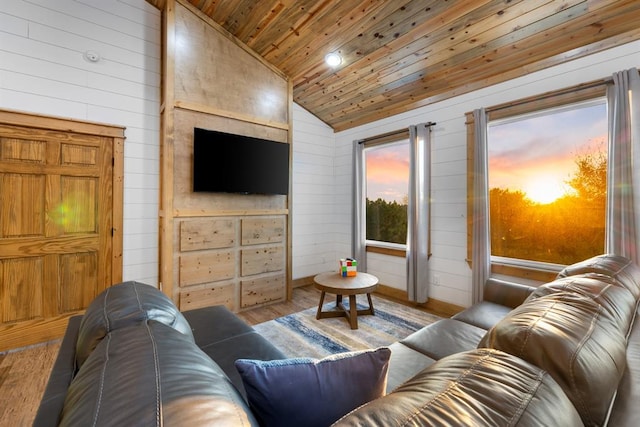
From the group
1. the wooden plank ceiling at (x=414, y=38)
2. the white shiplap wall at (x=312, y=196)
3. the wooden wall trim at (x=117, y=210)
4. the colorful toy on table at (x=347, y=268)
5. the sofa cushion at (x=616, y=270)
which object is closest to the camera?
the sofa cushion at (x=616, y=270)

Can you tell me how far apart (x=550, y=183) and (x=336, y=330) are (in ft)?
8.66

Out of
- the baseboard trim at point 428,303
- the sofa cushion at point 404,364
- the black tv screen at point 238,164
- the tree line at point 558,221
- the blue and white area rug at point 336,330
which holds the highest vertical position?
the black tv screen at point 238,164

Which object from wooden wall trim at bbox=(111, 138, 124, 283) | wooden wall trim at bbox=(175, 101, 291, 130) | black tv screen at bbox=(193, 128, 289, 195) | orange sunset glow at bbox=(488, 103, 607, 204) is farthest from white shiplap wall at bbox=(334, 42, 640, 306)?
wooden wall trim at bbox=(111, 138, 124, 283)

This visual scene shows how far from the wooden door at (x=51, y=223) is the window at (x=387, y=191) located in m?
3.41

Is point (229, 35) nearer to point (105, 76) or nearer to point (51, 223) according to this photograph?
point (105, 76)

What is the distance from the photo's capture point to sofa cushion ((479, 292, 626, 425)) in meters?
0.69

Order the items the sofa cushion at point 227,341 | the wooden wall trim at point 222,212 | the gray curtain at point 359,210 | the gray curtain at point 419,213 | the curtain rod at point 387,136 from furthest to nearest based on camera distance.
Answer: the gray curtain at point 359,210
the curtain rod at point 387,136
the gray curtain at point 419,213
the wooden wall trim at point 222,212
the sofa cushion at point 227,341

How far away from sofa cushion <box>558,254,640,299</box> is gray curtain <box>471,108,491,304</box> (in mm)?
1449

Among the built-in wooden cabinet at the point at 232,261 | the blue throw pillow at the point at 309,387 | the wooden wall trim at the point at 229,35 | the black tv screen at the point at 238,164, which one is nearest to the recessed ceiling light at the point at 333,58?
the wooden wall trim at the point at 229,35

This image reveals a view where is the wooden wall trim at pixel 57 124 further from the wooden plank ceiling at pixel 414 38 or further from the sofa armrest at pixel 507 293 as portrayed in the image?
the sofa armrest at pixel 507 293

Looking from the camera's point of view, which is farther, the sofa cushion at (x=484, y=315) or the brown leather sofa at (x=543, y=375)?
the sofa cushion at (x=484, y=315)

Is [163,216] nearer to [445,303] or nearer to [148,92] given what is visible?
[148,92]

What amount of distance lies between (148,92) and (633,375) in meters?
4.27

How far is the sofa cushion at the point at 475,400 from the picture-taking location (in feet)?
1.66
